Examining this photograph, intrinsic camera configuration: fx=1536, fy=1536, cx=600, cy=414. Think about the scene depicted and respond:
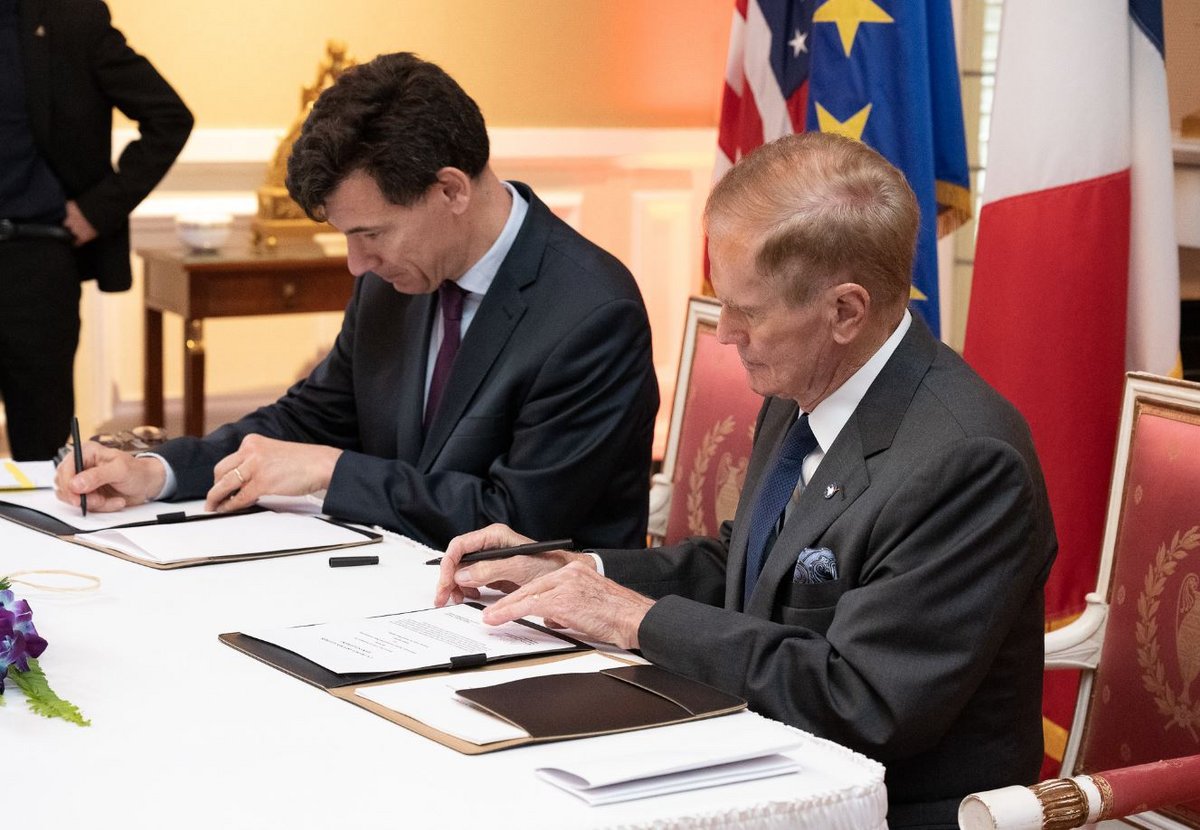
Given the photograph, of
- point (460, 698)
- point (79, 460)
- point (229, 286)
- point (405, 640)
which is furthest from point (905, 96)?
point (229, 286)

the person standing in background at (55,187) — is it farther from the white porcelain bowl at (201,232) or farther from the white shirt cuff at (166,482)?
the white shirt cuff at (166,482)

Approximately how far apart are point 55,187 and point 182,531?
2.32m

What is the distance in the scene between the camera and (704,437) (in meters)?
2.87

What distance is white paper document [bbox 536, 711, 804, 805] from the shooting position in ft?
4.35

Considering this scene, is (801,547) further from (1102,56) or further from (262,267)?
(262,267)

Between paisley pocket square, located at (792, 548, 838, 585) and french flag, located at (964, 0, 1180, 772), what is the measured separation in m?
1.24

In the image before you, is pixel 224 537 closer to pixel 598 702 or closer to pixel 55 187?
pixel 598 702

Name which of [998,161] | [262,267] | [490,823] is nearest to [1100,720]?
[490,823]

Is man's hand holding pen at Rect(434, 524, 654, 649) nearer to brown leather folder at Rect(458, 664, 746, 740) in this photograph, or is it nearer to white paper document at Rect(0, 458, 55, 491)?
brown leather folder at Rect(458, 664, 746, 740)

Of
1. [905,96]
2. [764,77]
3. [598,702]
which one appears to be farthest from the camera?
[764,77]

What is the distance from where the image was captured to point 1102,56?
2.85 m

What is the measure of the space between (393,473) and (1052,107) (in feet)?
4.69

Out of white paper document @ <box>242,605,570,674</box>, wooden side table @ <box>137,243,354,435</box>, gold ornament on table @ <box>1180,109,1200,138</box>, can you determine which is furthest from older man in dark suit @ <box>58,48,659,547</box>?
wooden side table @ <box>137,243,354,435</box>

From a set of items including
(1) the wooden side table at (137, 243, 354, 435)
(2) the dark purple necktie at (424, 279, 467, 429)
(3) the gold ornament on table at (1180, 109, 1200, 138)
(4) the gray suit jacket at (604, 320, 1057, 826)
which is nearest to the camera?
(4) the gray suit jacket at (604, 320, 1057, 826)
